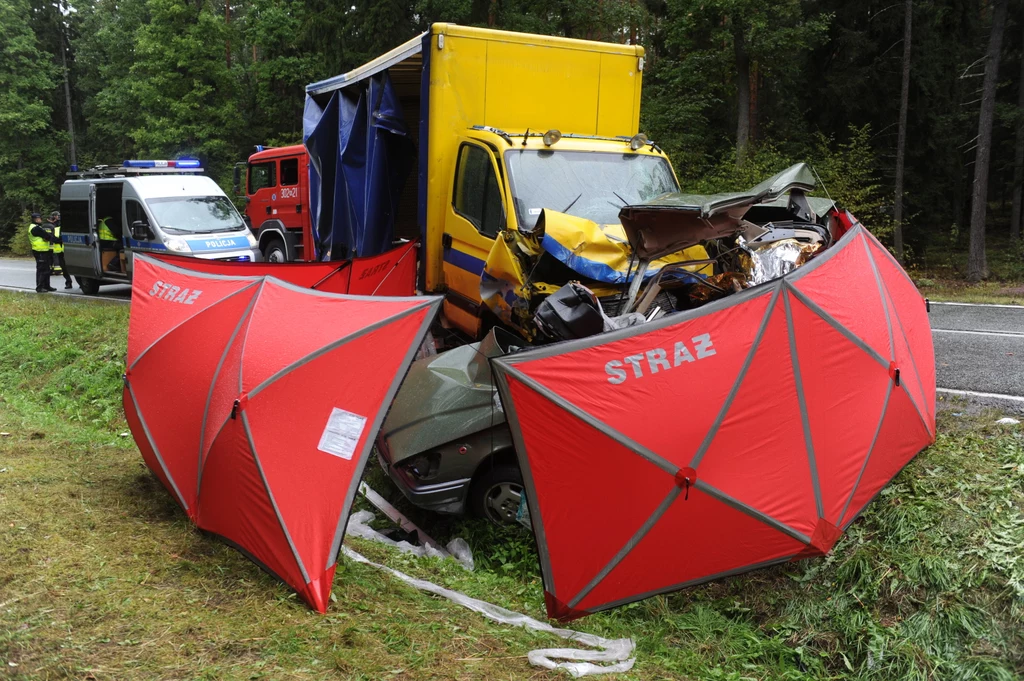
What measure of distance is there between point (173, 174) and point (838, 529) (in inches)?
578

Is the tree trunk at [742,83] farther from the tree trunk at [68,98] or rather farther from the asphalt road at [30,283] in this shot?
the tree trunk at [68,98]

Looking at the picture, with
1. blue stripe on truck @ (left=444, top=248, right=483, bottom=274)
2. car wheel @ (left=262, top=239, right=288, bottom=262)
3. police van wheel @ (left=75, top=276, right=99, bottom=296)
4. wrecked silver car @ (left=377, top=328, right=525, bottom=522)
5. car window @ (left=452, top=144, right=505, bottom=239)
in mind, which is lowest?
police van wheel @ (left=75, top=276, right=99, bottom=296)

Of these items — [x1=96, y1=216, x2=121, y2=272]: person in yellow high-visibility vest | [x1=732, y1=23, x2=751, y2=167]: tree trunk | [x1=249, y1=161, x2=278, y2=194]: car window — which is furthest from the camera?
[x1=732, y1=23, x2=751, y2=167]: tree trunk

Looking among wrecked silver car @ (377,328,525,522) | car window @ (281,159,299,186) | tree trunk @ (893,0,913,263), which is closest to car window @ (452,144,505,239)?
wrecked silver car @ (377,328,525,522)

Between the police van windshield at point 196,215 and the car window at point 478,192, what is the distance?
28.1ft

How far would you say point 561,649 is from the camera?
4000mm

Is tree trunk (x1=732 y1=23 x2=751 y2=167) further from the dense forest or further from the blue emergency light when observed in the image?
the blue emergency light

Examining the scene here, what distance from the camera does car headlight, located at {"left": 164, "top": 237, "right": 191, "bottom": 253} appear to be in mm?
13781

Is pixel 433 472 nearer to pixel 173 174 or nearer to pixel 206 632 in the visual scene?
pixel 206 632

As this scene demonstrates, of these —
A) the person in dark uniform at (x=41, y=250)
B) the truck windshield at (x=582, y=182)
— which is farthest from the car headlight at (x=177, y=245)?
the truck windshield at (x=582, y=182)

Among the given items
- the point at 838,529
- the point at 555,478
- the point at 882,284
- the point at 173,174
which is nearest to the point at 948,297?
the point at 882,284

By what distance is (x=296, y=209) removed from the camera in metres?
15.7

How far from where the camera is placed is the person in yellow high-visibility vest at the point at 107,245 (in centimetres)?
1527

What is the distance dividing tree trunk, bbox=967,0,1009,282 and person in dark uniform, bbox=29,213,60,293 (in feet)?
68.9
